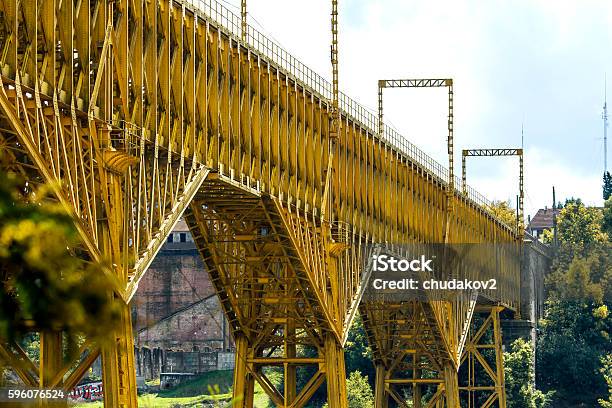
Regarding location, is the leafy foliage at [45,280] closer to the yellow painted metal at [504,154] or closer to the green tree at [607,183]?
the yellow painted metal at [504,154]

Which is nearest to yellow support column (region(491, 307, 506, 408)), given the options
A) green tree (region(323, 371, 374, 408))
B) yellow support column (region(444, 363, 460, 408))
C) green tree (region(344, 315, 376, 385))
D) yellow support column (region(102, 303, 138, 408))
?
green tree (region(323, 371, 374, 408))

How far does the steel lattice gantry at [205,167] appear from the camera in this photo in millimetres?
26625

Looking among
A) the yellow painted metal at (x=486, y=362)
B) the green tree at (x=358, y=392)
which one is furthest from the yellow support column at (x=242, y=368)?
the green tree at (x=358, y=392)

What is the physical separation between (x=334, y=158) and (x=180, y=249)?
8255cm

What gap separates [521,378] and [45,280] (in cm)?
10232

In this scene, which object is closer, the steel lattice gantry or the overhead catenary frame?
the steel lattice gantry

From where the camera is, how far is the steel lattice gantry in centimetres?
2662

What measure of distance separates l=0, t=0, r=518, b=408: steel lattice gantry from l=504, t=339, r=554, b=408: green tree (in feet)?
112

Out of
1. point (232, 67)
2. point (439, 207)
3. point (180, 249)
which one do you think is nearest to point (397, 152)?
point (439, 207)

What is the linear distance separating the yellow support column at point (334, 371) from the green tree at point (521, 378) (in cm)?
5157

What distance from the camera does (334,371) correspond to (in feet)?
174

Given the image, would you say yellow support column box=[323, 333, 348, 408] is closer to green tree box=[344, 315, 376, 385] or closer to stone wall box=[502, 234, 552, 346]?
stone wall box=[502, 234, 552, 346]

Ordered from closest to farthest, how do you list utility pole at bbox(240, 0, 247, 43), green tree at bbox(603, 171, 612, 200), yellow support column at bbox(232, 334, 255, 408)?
utility pole at bbox(240, 0, 247, 43) → yellow support column at bbox(232, 334, 255, 408) → green tree at bbox(603, 171, 612, 200)

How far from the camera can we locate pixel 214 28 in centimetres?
3966
